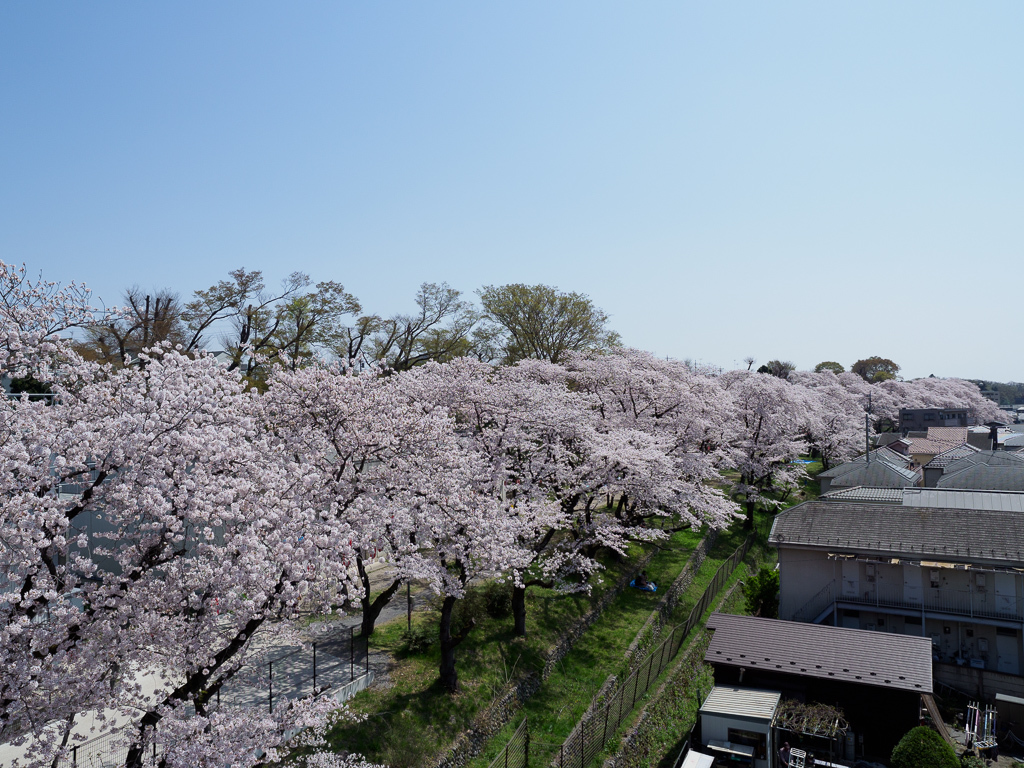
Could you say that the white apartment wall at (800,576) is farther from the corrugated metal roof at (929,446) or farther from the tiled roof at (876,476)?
the corrugated metal roof at (929,446)

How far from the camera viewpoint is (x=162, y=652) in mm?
9789

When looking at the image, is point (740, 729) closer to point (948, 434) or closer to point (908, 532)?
point (908, 532)

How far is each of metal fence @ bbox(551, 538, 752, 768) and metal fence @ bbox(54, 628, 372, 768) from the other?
153cm

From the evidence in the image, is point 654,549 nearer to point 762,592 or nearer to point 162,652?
point 762,592

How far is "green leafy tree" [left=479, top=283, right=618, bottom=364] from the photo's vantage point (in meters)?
51.1

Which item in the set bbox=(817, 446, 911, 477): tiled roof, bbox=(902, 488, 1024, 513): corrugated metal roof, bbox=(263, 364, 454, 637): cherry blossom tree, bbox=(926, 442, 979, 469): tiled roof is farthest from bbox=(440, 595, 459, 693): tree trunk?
bbox=(926, 442, 979, 469): tiled roof

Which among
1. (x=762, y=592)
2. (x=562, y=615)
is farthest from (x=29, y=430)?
(x=762, y=592)

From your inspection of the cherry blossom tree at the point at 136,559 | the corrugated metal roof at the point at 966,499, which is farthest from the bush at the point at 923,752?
the corrugated metal roof at the point at 966,499

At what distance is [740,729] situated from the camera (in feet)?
51.5

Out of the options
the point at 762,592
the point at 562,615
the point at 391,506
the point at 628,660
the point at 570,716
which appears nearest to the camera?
the point at 391,506

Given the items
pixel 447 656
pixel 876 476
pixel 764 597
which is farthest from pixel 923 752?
pixel 876 476

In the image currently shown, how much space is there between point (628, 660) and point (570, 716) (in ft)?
12.8

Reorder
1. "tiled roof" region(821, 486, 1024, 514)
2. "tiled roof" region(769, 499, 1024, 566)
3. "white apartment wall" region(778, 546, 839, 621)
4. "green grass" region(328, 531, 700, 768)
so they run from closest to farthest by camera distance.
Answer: "green grass" region(328, 531, 700, 768), "tiled roof" region(769, 499, 1024, 566), "white apartment wall" region(778, 546, 839, 621), "tiled roof" region(821, 486, 1024, 514)

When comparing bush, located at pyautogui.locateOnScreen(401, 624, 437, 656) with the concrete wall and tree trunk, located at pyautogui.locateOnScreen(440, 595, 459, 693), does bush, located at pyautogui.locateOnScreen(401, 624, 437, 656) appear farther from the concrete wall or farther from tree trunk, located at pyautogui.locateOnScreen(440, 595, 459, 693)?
the concrete wall
